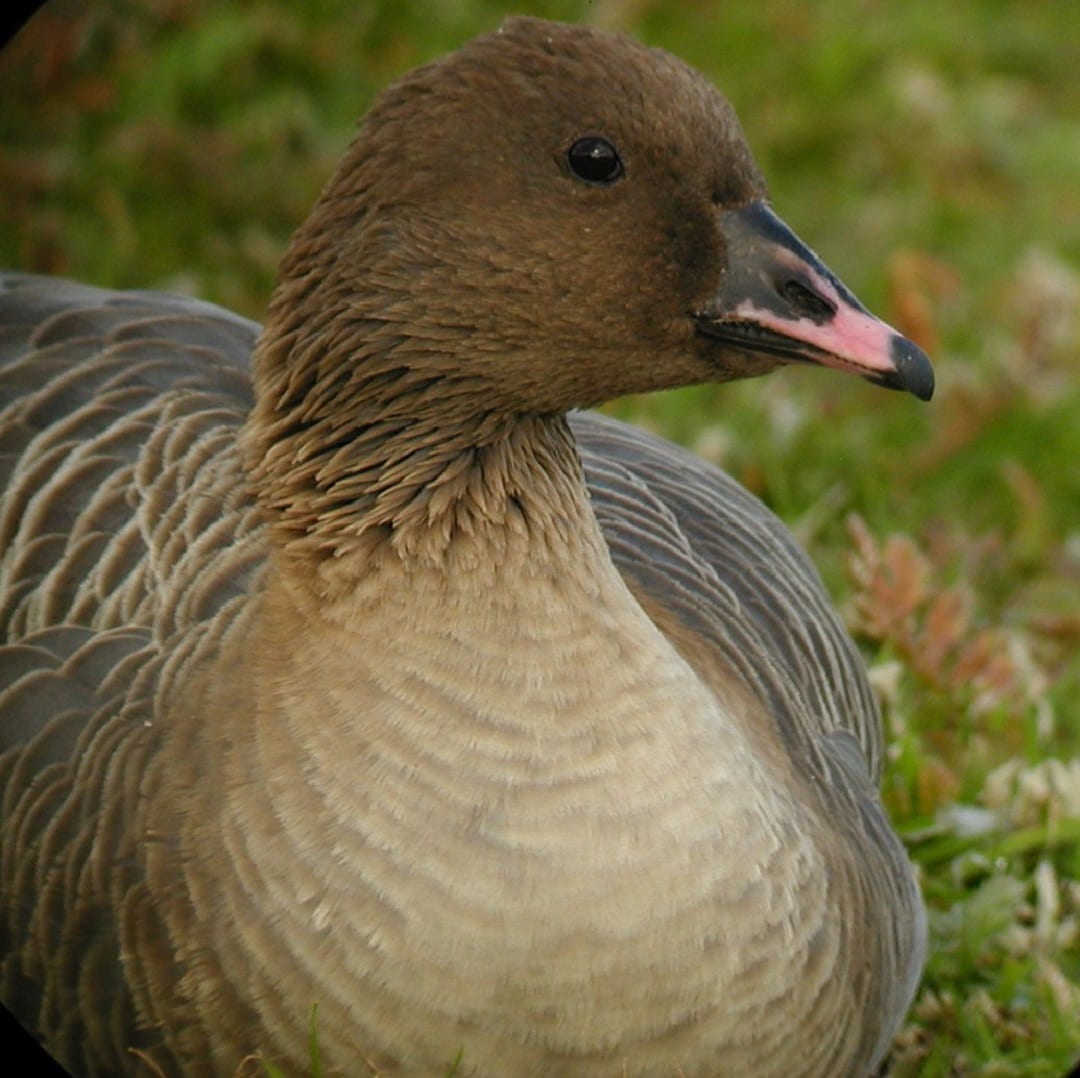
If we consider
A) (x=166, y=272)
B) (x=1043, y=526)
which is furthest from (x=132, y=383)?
(x=1043, y=526)

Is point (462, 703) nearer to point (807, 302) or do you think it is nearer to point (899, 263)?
point (807, 302)

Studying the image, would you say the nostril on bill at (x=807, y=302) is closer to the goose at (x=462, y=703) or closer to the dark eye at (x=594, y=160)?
the goose at (x=462, y=703)

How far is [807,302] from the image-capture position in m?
3.19

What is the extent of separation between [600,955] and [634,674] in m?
0.47

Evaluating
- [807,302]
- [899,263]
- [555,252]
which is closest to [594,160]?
[555,252]

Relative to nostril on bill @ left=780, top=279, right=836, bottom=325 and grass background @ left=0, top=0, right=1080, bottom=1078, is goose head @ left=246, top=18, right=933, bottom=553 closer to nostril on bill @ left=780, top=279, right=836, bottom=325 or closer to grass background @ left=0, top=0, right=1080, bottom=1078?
nostril on bill @ left=780, top=279, right=836, bottom=325

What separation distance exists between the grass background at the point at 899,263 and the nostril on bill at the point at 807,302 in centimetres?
174

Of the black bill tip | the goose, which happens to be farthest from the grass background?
the black bill tip

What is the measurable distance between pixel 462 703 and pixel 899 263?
14.0ft

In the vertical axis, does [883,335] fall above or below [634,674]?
above

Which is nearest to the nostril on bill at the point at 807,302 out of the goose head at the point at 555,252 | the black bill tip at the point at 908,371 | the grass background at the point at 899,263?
the goose head at the point at 555,252

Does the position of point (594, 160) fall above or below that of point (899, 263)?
above

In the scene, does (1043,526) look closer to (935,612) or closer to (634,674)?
(935,612)

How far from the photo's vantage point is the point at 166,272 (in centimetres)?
682
